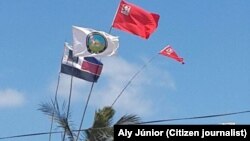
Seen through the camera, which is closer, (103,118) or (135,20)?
(103,118)

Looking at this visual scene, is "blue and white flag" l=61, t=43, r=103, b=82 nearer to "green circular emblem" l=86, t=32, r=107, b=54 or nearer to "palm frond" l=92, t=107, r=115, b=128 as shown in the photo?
"green circular emblem" l=86, t=32, r=107, b=54

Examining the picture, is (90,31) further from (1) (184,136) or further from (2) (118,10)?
(1) (184,136)

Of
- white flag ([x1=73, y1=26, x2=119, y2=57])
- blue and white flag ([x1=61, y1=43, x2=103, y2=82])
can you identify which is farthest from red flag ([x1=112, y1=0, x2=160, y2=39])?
blue and white flag ([x1=61, y1=43, x2=103, y2=82])

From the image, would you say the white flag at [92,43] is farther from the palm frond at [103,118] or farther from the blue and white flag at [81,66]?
the palm frond at [103,118]

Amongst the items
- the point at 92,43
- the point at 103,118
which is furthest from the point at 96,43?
the point at 103,118

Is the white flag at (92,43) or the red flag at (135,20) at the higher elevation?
the red flag at (135,20)

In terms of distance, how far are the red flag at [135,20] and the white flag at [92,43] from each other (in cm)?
76

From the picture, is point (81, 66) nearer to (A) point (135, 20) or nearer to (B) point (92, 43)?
(B) point (92, 43)

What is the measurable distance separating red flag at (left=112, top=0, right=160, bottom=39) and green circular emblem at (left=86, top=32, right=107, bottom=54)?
0.87m

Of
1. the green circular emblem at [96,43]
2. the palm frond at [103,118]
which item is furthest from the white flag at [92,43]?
the palm frond at [103,118]

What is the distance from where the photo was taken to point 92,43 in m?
32.8

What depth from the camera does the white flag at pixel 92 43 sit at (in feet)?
107

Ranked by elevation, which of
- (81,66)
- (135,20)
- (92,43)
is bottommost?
(81,66)

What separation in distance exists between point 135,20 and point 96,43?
6.39ft
